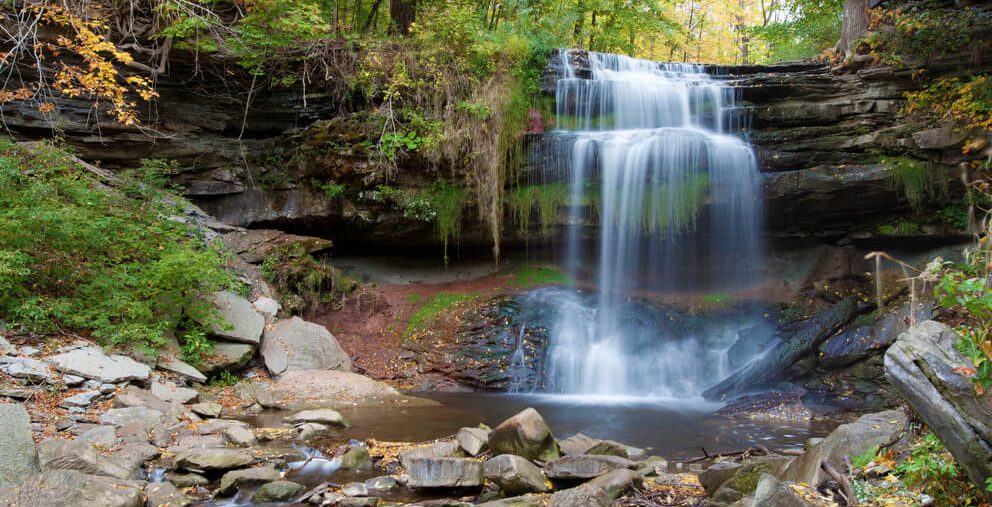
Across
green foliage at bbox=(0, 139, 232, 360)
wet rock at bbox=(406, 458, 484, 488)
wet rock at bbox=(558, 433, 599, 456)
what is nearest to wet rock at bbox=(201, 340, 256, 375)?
green foliage at bbox=(0, 139, 232, 360)

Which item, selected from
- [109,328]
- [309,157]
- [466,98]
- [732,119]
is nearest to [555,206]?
[466,98]

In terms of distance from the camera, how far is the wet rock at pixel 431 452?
5.23 meters

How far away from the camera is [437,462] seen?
4.89 meters

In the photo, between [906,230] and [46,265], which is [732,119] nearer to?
[906,230]

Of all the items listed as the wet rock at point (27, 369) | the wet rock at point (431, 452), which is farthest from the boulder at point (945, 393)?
the wet rock at point (27, 369)

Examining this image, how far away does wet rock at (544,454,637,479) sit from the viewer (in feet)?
16.0

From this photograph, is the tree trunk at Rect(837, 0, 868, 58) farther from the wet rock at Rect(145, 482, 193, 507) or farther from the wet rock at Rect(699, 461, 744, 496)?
the wet rock at Rect(145, 482, 193, 507)

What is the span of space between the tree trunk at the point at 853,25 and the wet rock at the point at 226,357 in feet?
40.8

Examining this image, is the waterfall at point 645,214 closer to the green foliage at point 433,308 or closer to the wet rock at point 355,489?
the green foliage at point 433,308

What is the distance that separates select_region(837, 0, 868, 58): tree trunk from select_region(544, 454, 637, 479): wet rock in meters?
11.0

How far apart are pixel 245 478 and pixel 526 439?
2352mm

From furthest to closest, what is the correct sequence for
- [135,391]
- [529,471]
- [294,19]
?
1. [294,19]
2. [135,391]
3. [529,471]

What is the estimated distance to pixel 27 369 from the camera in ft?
19.4

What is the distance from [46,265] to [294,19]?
18.9 ft
